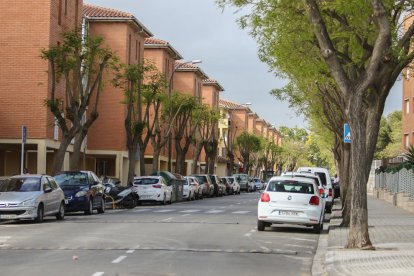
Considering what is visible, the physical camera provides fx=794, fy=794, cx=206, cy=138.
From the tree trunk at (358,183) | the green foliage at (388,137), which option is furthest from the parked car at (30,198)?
the green foliage at (388,137)

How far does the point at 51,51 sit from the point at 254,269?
77.8ft

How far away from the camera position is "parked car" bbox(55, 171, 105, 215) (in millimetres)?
29422

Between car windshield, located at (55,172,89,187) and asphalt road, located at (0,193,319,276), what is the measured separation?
5.61 meters

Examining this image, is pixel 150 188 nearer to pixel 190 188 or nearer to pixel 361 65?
pixel 190 188

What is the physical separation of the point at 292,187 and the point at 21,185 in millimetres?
8916

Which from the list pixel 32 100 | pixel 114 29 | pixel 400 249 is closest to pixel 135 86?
Answer: pixel 32 100

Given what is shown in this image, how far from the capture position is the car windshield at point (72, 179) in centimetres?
3058

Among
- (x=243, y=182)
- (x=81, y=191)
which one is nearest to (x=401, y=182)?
(x=81, y=191)

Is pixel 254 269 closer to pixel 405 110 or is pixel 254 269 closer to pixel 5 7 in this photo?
pixel 5 7

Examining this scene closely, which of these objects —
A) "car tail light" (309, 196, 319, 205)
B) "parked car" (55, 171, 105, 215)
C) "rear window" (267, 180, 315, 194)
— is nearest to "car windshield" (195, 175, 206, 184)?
"parked car" (55, 171, 105, 215)

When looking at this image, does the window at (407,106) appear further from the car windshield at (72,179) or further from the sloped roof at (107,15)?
the car windshield at (72,179)

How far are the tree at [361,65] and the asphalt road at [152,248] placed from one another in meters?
1.71

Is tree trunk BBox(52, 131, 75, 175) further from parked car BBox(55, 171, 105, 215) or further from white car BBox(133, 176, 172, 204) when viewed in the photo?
white car BBox(133, 176, 172, 204)

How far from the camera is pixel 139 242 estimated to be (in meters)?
18.0
